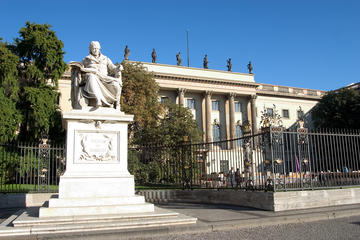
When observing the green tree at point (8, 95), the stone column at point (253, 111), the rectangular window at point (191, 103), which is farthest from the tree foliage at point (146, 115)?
the stone column at point (253, 111)

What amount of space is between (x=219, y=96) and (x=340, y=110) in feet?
55.4

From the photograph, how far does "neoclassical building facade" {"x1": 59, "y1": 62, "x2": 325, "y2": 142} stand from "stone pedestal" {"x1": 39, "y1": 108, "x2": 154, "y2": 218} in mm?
36592

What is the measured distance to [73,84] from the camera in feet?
25.2

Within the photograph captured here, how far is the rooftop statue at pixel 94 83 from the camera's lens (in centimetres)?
752

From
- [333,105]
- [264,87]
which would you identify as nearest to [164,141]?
[333,105]

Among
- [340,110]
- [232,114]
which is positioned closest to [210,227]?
[340,110]

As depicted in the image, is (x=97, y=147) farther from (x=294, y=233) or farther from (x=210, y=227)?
(x=294, y=233)

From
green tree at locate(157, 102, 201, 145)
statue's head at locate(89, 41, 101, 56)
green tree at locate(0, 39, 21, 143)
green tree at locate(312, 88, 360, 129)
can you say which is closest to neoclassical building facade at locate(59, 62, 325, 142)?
green tree at locate(312, 88, 360, 129)

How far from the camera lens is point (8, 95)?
23094 mm

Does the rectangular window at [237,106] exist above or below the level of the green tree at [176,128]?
above

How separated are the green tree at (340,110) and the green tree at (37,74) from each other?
34.0 metres

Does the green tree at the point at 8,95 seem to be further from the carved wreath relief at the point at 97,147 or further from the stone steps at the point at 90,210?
the stone steps at the point at 90,210

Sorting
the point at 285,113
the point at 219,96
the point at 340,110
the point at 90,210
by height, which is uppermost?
the point at 219,96

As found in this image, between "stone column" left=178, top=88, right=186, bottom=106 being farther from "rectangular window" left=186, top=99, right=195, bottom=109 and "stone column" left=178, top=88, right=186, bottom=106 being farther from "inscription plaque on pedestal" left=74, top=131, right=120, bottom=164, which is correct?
"inscription plaque on pedestal" left=74, top=131, right=120, bottom=164
